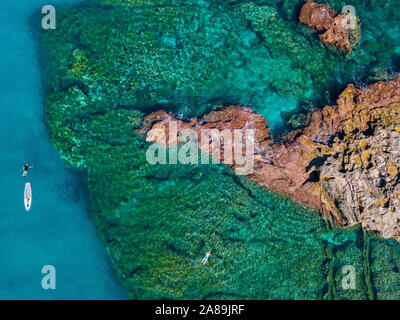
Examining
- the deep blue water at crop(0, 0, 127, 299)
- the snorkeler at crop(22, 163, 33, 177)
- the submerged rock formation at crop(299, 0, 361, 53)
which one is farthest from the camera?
the submerged rock formation at crop(299, 0, 361, 53)

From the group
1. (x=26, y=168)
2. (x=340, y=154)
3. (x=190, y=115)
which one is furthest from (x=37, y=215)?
(x=340, y=154)

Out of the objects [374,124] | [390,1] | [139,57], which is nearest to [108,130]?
[139,57]

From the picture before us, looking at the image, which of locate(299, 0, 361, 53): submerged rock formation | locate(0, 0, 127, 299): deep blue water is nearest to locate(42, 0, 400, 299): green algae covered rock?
locate(299, 0, 361, 53): submerged rock formation

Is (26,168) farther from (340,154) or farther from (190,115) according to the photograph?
(340,154)

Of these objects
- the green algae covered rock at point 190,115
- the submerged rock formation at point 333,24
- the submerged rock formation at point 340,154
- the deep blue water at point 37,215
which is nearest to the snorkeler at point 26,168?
the deep blue water at point 37,215

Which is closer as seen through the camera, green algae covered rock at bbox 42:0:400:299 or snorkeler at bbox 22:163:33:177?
green algae covered rock at bbox 42:0:400:299

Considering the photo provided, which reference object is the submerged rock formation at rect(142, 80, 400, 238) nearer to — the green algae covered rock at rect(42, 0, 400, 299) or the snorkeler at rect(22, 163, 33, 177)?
the green algae covered rock at rect(42, 0, 400, 299)

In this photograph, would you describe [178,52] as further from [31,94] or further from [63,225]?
[63,225]
